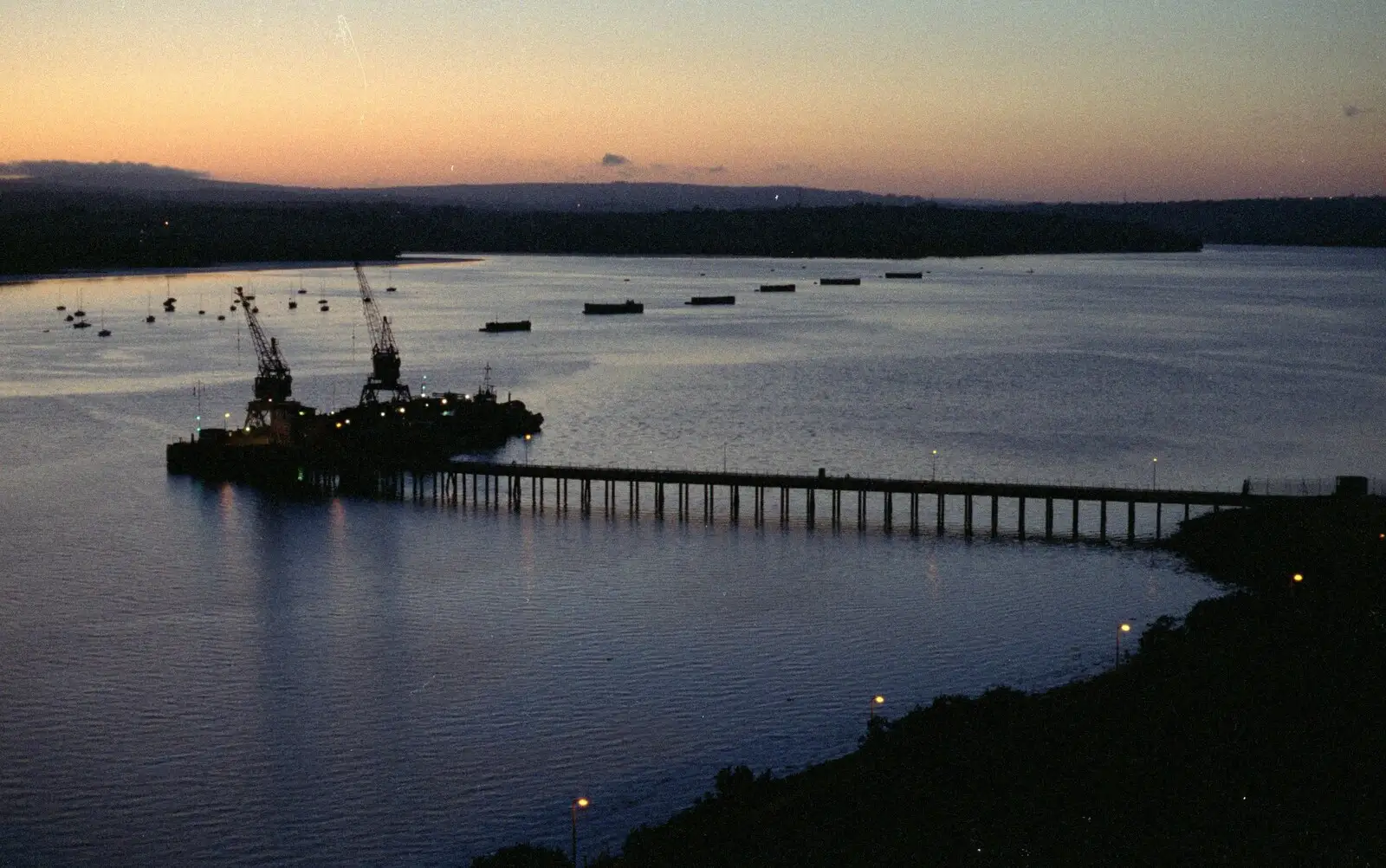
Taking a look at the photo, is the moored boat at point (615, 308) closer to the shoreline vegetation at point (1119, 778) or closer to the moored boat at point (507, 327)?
the moored boat at point (507, 327)

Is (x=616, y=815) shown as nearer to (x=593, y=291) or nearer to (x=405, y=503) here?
(x=405, y=503)

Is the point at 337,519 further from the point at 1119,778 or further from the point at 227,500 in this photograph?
the point at 1119,778

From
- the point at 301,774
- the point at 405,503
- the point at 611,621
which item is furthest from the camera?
the point at 405,503

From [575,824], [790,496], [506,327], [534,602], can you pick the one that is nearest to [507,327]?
[506,327]

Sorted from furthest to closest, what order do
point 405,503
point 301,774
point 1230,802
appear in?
point 405,503, point 301,774, point 1230,802

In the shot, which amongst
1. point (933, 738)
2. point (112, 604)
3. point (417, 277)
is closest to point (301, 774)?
point (933, 738)

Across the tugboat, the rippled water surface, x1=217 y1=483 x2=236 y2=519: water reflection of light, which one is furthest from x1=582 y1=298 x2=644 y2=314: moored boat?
x1=217 y1=483 x2=236 y2=519: water reflection of light
